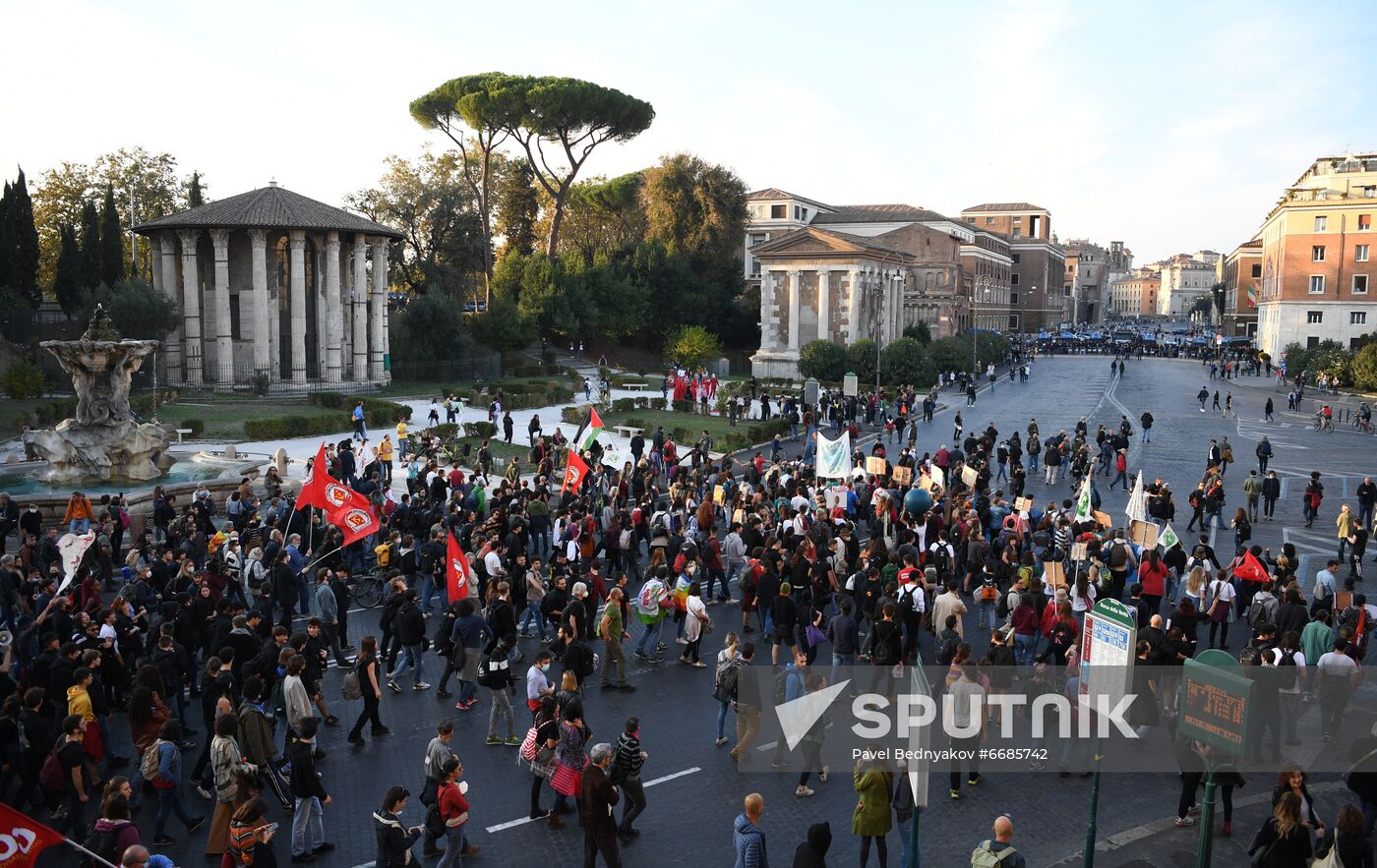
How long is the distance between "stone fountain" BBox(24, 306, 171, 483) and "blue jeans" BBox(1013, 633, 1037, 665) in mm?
19919

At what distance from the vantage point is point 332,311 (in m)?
47.3

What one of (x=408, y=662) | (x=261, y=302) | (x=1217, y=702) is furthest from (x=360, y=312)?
(x=1217, y=702)

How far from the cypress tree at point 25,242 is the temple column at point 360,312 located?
14116 millimetres

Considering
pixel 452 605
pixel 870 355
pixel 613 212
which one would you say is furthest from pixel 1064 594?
pixel 613 212

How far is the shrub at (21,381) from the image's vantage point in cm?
3569

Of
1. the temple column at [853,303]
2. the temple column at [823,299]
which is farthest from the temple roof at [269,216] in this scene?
the temple column at [853,303]

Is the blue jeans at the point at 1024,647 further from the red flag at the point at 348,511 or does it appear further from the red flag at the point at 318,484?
the red flag at the point at 318,484

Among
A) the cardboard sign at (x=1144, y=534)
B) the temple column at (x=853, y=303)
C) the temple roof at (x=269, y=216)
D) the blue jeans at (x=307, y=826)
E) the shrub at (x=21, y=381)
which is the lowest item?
the blue jeans at (x=307, y=826)

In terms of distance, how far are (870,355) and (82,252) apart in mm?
36729

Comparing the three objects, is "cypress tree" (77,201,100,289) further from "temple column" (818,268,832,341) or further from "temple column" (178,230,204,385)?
"temple column" (818,268,832,341)

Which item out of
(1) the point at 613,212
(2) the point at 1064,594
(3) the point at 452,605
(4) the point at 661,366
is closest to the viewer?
(3) the point at 452,605

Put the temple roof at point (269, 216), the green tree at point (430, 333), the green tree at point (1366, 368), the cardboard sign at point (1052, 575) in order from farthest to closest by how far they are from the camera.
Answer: the green tree at point (1366, 368), the green tree at point (430, 333), the temple roof at point (269, 216), the cardboard sign at point (1052, 575)

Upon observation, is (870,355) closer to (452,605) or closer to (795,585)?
(795,585)

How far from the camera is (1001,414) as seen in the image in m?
46.2
